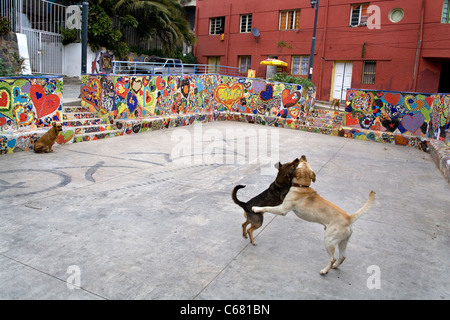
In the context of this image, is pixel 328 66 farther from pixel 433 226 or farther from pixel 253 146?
pixel 433 226

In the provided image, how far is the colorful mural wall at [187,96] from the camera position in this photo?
38.7ft

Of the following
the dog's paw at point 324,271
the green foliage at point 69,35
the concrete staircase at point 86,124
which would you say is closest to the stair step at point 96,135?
the concrete staircase at point 86,124

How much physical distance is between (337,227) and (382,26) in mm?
20974

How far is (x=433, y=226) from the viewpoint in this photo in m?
5.24

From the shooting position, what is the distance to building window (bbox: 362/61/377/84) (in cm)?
2202

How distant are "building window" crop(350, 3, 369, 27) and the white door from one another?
2303mm

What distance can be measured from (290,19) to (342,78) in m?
5.48

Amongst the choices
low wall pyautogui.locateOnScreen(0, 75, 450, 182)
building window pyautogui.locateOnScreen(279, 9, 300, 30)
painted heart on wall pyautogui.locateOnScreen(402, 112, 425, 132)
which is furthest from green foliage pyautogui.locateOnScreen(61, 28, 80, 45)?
painted heart on wall pyautogui.locateOnScreen(402, 112, 425, 132)

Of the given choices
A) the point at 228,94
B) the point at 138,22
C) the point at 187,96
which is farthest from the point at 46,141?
the point at 138,22

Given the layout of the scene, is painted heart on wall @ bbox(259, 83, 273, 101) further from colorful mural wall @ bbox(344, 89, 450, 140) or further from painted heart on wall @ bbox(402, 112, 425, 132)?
painted heart on wall @ bbox(402, 112, 425, 132)

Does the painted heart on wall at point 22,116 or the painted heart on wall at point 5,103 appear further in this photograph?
the painted heart on wall at point 22,116

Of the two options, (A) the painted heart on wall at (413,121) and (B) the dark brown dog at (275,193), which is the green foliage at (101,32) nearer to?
(A) the painted heart on wall at (413,121)

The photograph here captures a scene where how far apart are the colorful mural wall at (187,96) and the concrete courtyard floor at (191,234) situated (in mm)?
3561

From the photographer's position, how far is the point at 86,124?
1112cm
